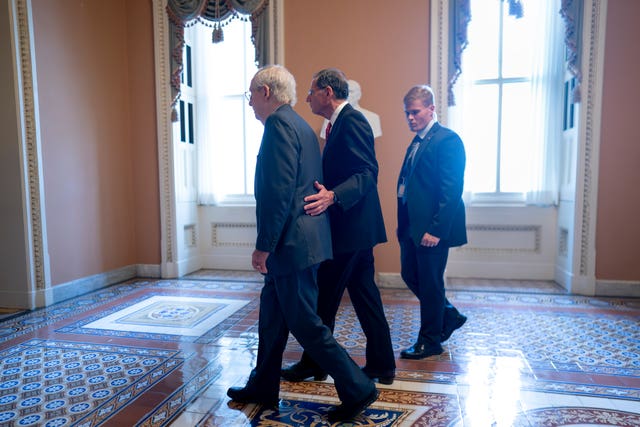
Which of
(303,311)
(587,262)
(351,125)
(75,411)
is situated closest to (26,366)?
(75,411)

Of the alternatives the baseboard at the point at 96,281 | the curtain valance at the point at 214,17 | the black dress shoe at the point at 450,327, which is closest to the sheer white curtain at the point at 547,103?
the black dress shoe at the point at 450,327

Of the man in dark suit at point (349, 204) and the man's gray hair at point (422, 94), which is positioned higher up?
the man's gray hair at point (422, 94)

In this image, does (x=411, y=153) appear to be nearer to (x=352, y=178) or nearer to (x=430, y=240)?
(x=430, y=240)

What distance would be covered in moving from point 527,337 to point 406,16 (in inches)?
131

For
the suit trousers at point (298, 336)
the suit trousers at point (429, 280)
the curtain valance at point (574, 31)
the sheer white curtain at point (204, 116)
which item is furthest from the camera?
the sheer white curtain at point (204, 116)

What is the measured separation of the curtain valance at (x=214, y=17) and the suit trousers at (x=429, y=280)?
2.97 meters

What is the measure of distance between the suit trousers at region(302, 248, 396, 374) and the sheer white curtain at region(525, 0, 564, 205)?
3.36 meters

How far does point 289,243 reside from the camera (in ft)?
5.91

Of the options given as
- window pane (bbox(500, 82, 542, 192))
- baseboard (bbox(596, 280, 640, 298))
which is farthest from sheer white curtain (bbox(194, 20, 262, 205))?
baseboard (bbox(596, 280, 640, 298))

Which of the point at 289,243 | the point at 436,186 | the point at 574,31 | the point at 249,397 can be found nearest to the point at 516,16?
the point at 574,31

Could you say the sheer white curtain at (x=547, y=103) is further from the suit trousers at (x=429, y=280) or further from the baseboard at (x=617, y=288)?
the suit trousers at (x=429, y=280)

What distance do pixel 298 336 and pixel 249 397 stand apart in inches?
20.6

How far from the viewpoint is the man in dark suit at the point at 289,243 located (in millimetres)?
1767

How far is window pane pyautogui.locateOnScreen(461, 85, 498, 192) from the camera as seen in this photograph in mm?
5020
